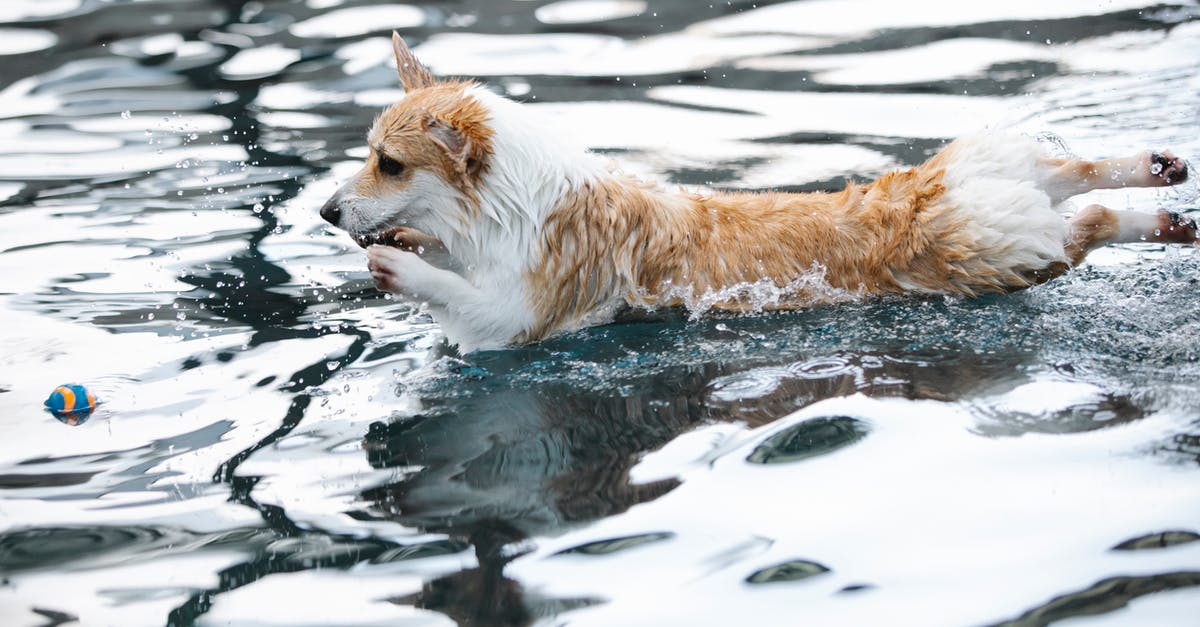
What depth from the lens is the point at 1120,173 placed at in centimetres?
395

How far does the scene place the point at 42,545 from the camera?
280cm

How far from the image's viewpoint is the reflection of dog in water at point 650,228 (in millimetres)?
3891

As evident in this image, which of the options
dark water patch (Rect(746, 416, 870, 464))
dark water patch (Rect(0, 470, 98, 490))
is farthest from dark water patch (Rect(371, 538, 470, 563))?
dark water patch (Rect(0, 470, 98, 490))

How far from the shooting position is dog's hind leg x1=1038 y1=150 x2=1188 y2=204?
395 centimetres

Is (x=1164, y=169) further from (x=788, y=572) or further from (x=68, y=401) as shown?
(x=68, y=401)

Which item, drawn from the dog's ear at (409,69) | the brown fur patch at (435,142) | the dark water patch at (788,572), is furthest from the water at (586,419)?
the dog's ear at (409,69)

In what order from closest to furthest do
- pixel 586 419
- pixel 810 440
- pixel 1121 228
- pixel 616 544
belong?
1. pixel 616 544
2. pixel 810 440
3. pixel 586 419
4. pixel 1121 228

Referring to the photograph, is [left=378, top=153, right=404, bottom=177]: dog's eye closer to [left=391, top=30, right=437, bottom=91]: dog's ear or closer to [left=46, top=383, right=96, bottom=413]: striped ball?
[left=391, top=30, right=437, bottom=91]: dog's ear

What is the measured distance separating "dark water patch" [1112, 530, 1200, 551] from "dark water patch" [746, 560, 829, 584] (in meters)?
0.62

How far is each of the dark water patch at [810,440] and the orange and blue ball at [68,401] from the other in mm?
2000

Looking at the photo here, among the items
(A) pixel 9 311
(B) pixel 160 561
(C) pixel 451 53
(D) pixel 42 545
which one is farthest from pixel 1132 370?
(C) pixel 451 53

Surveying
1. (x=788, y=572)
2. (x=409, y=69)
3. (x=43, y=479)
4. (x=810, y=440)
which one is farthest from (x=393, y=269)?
(x=788, y=572)

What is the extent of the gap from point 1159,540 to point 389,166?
2.48 meters

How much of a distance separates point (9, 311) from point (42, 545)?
76.6 inches
